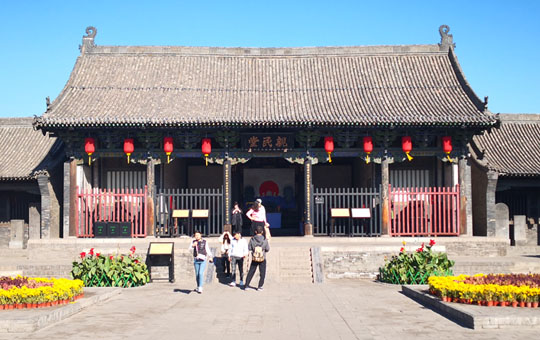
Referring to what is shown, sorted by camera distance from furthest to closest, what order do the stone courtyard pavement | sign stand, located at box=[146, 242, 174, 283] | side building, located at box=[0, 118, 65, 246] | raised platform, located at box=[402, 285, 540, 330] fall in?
side building, located at box=[0, 118, 65, 246] < sign stand, located at box=[146, 242, 174, 283] < raised platform, located at box=[402, 285, 540, 330] < the stone courtyard pavement

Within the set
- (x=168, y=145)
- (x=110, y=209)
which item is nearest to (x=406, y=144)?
(x=168, y=145)

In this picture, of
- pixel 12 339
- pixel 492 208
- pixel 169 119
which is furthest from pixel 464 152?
pixel 12 339

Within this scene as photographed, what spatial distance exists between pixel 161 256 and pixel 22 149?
1172 cm

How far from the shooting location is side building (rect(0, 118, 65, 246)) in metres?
22.0

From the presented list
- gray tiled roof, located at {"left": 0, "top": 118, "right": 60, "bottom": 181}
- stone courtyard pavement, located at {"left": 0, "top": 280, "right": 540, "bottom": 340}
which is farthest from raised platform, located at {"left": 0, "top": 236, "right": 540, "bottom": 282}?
gray tiled roof, located at {"left": 0, "top": 118, "right": 60, "bottom": 181}

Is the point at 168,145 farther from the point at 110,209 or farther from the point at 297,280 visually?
the point at 297,280

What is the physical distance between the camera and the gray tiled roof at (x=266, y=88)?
20.9 metres

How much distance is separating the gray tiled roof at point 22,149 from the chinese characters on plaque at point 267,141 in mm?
6766

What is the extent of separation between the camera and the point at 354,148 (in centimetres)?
2183

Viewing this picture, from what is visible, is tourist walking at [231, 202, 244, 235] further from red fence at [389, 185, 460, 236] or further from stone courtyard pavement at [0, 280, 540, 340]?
stone courtyard pavement at [0, 280, 540, 340]

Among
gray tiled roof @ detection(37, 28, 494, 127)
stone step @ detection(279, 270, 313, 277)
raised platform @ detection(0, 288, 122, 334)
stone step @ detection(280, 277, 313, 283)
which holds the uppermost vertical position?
gray tiled roof @ detection(37, 28, 494, 127)

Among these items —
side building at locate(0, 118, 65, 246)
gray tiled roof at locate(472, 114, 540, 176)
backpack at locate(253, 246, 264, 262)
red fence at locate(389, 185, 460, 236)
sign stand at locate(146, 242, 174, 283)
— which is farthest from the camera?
gray tiled roof at locate(472, 114, 540, 176)

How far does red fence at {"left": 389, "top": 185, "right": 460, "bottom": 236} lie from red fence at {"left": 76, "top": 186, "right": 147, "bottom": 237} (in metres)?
7.93

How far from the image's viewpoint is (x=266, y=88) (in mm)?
23828
